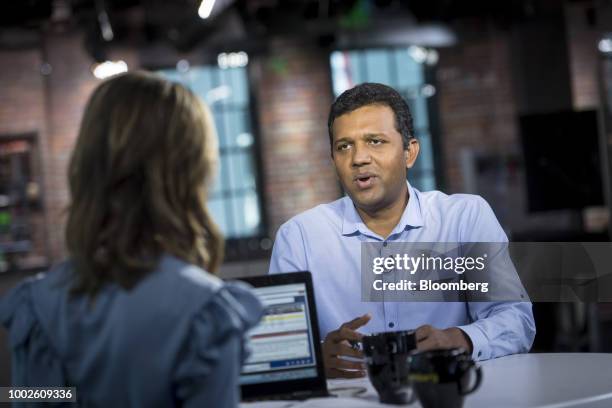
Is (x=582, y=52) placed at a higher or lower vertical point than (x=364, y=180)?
higher

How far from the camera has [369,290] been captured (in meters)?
1.91

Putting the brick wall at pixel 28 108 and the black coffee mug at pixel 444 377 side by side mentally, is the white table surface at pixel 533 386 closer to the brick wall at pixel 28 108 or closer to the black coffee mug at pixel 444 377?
the black coffee mug at pixel 444 377

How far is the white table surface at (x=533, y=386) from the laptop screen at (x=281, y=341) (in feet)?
0.17

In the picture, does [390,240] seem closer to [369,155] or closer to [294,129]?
[369,155]

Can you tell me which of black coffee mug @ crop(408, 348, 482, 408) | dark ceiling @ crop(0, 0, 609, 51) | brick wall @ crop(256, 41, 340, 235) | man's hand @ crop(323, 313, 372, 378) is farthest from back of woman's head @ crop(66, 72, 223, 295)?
brick wall @ crop(256, 41, 340, 235)

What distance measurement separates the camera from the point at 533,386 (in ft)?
4.63

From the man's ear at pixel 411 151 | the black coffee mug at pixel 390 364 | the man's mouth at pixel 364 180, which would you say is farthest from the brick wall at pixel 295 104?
the black coffee mug at pixel 390 364

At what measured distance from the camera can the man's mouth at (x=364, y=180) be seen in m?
1.99

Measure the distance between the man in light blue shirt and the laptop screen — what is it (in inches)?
15.3

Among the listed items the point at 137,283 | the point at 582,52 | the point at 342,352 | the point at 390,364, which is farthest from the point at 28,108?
the point at 137,283

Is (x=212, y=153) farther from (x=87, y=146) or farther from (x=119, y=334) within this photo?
(x=119, y=334)

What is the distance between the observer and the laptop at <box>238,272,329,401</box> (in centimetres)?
147

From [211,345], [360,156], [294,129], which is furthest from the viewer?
[294,129]

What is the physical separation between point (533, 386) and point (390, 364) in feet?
0.81
